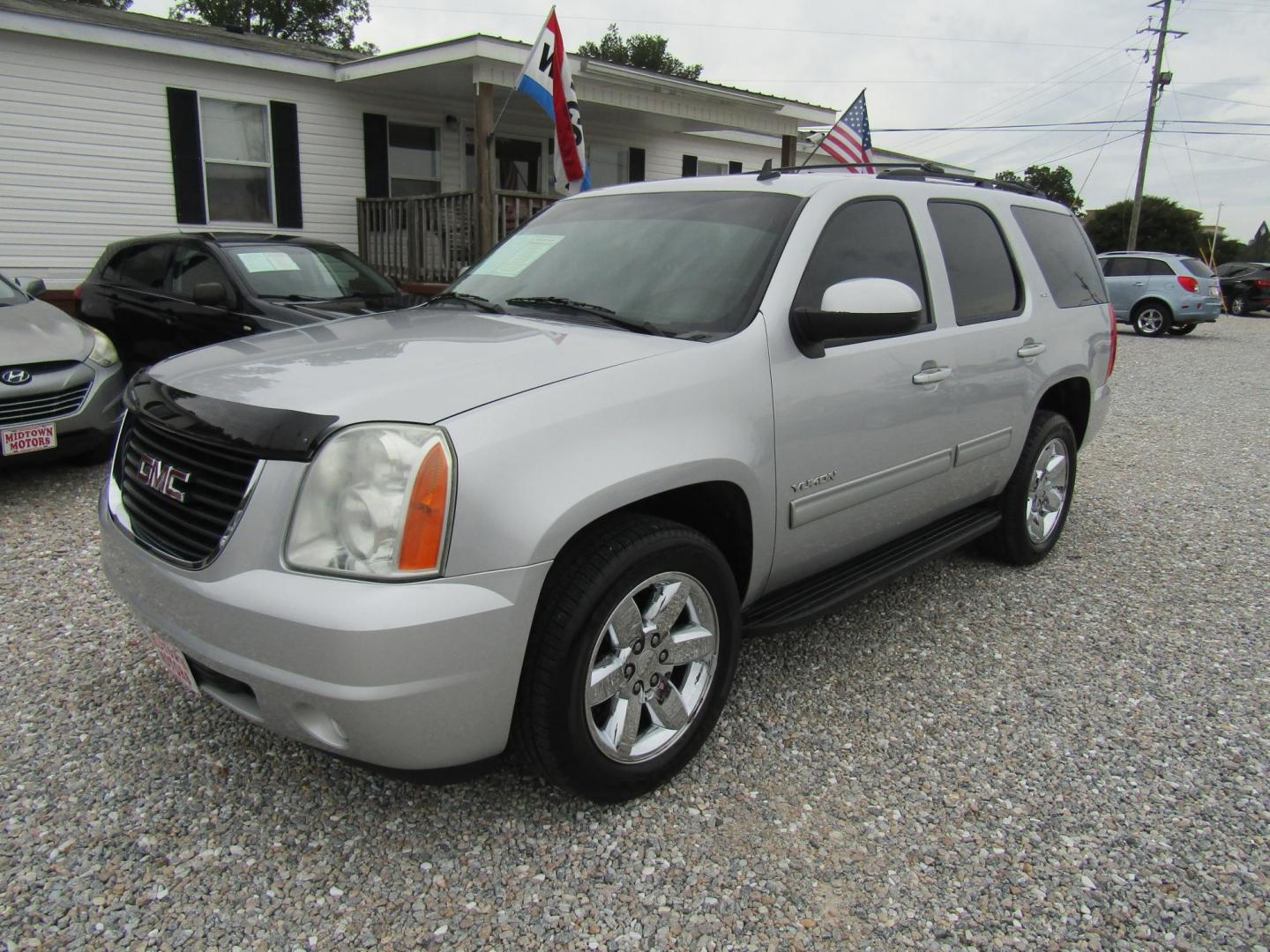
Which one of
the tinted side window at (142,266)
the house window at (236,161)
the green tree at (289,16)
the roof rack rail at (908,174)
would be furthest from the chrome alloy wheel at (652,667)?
the green tree at (289,16)

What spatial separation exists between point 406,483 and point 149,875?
3.97ft

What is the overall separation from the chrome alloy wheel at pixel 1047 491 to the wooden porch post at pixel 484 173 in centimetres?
770

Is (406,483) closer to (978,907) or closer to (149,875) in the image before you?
(149,875)

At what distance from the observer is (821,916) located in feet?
7.13

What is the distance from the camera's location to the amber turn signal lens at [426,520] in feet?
6.63

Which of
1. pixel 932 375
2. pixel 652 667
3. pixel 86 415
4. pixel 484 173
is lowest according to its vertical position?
pixel 652 667

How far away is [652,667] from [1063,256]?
11.0 ft

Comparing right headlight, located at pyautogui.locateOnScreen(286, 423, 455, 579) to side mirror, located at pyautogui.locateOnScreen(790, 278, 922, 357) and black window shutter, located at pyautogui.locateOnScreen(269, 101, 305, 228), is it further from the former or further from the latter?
black window shutter, located at pyautogui.locateOnScreen(269, 101, 305, 228)

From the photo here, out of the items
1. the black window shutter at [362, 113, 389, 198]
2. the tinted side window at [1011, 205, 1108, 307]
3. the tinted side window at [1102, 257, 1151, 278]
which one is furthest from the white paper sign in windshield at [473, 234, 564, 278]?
the tinted side window at [1102, 257, 1151, 278]

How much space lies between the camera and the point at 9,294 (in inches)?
240

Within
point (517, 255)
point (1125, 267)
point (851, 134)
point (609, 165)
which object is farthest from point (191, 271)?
point (1125, 267)

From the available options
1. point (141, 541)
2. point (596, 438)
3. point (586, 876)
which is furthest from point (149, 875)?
point (596, 438)

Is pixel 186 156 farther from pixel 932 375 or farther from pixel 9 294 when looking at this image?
pixel 932 375

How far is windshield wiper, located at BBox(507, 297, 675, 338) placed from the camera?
109 inches
